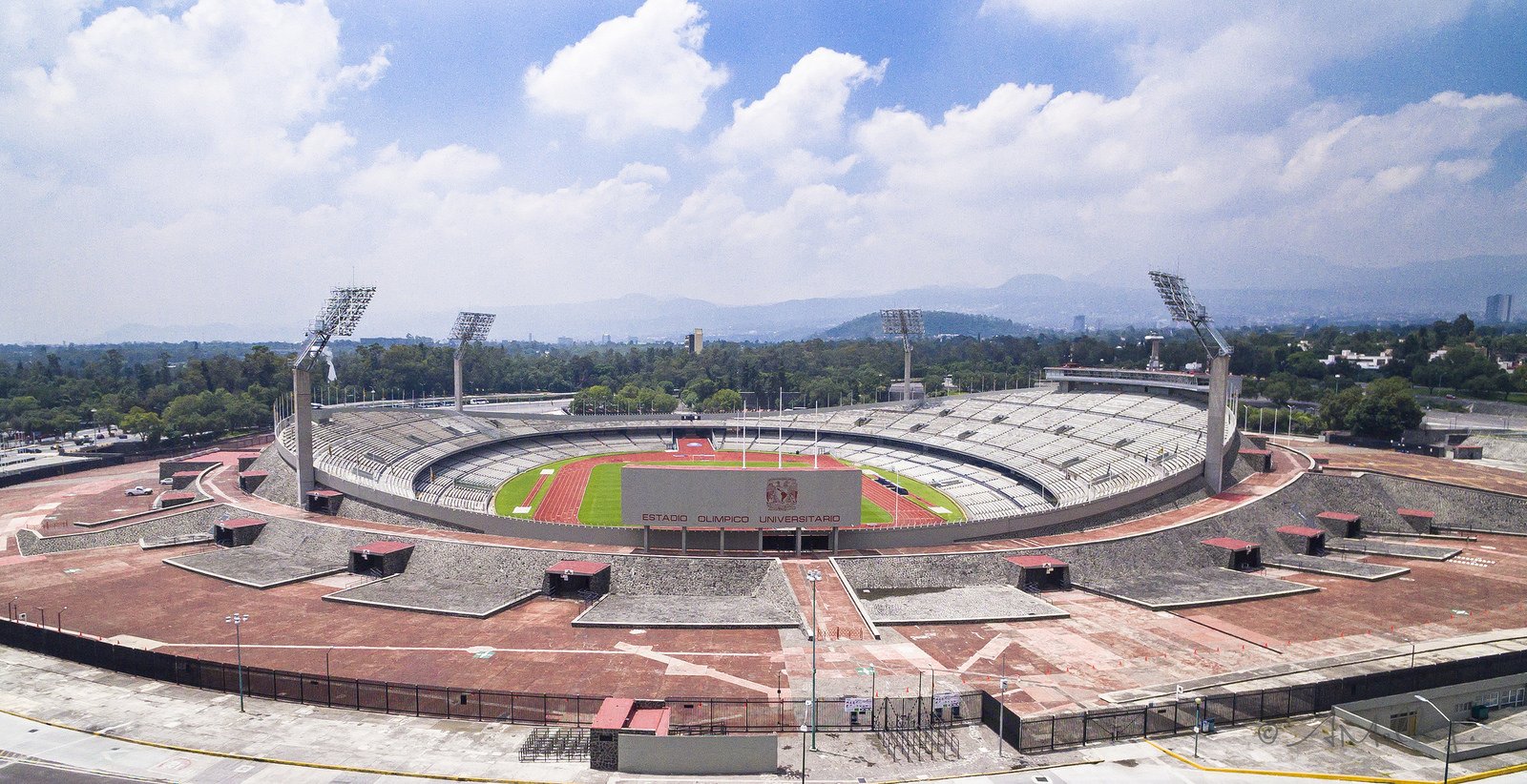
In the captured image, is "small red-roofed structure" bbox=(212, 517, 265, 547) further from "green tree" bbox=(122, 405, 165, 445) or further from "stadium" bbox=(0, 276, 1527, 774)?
"green tree" bbox=(122, 405, 165, 445)

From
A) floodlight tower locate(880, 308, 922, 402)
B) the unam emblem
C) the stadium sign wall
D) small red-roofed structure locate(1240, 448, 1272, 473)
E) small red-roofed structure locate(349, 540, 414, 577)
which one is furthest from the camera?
floodlight tower locate(880, 308, 922, 402)

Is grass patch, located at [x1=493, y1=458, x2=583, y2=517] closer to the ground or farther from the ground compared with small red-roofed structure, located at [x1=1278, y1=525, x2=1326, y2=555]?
closer to the ground

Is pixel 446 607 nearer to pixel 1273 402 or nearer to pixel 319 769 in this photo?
pixel 319 769

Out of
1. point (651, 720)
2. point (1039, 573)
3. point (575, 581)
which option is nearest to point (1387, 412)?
point (1039, 573)

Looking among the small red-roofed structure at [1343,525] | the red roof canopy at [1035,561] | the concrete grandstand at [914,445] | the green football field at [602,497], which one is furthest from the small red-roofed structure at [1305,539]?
the green football field at [602,497]

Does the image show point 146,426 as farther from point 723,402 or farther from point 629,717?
point 629,717

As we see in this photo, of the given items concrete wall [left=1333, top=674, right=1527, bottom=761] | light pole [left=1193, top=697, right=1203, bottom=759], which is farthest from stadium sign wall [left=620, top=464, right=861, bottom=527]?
concrete wall [left=1333, top=674, right=1527, bottom=761]
